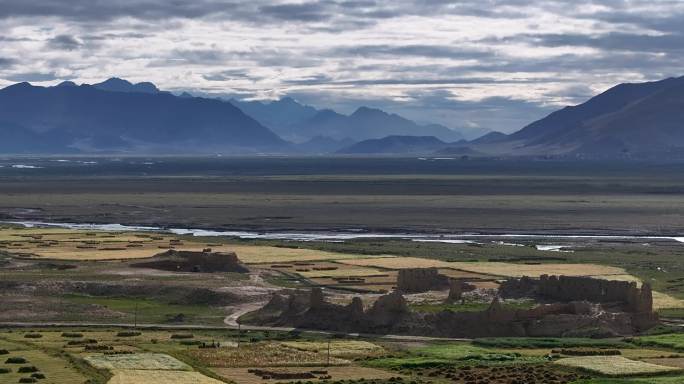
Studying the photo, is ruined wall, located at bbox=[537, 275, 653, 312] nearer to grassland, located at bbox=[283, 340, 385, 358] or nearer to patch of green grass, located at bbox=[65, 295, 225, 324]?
grassland, located at bbox=[283, 340, 385, 358]

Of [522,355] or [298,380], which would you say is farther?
[522,355]

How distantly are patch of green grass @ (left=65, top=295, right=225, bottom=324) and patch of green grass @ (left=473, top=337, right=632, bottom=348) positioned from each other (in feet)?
58.1

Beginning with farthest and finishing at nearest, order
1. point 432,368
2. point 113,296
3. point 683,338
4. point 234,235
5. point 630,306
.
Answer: point 234,235
point 113,296
point 630,306
point 683,338
point 432,368

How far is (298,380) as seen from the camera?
6078cm

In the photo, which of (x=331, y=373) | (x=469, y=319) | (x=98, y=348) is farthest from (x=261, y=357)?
(x=469, y=319)

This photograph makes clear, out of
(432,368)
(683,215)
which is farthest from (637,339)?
(683,215)

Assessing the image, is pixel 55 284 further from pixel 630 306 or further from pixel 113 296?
pixel 630 306

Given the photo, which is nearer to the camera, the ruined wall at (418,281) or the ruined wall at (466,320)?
the ruined wall at (466,320)

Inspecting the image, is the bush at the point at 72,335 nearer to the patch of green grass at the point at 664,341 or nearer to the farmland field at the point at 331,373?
the farmland field at the point at 331,373

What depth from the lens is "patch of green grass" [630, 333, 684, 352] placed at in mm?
72500

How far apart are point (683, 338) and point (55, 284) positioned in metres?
44.0

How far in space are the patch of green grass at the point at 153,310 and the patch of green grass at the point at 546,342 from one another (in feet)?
58.1

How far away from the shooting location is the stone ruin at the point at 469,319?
7781 centimetres

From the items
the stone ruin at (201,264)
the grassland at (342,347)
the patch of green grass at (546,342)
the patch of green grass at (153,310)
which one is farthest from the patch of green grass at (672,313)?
the stone ruin at (201,264)
